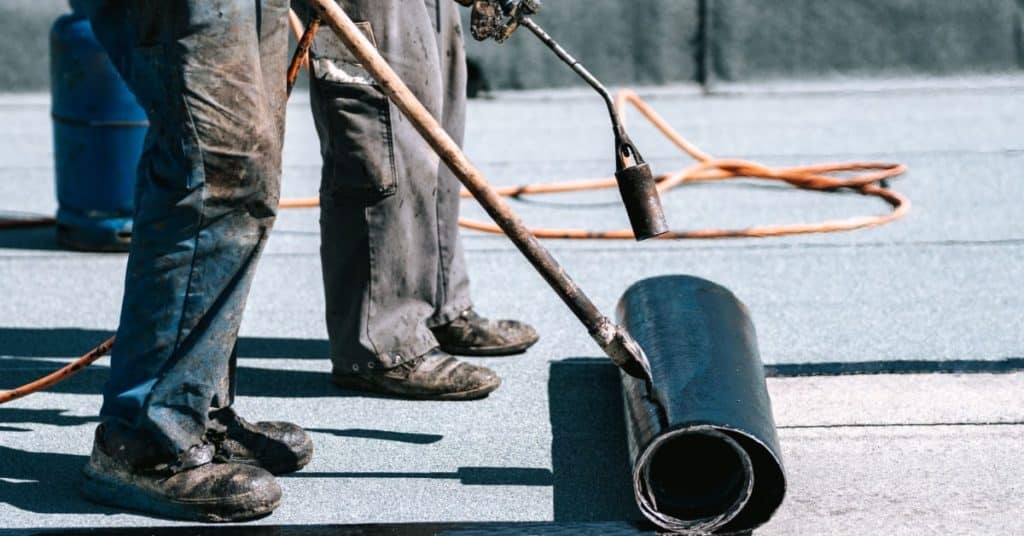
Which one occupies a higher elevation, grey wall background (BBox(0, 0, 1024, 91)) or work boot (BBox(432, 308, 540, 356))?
grey wall background (BBox(0, 0, 1024, 91))

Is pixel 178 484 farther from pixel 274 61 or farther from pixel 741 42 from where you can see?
pixel 741 42

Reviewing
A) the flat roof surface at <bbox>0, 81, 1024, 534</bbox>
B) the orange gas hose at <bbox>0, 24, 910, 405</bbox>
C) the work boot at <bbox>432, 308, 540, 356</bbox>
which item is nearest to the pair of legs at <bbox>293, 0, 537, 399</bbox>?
the flat roof surface at <bbox>0, 81, 1024, 534</bbox>

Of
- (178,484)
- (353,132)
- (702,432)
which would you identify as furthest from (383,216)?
(702,432)

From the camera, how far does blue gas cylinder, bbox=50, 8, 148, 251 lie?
5281 millimetres

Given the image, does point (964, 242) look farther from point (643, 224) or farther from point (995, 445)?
point (643, 224)

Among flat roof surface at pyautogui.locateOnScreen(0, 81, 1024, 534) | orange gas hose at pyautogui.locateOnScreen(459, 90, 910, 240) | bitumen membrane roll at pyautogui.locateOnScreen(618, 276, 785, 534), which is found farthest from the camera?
orange gas hose at pyautogui.locateOnScreen(459, 90, 910, 240)

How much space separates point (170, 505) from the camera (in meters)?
3.04

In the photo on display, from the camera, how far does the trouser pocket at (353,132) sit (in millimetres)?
3621

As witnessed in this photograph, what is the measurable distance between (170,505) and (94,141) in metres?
2.62

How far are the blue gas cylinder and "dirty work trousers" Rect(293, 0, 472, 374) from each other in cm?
172

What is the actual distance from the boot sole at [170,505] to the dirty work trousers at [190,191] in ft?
0.41

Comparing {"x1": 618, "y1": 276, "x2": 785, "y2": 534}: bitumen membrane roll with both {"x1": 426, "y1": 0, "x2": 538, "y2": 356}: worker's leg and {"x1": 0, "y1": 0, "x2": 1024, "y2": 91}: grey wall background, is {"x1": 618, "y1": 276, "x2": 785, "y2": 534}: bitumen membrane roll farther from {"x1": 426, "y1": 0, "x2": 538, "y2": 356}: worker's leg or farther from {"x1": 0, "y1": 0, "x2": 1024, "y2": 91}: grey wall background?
→ {"x1": 0, "y1": 0, "x2": 1024, "y2": 91}: grey wall background

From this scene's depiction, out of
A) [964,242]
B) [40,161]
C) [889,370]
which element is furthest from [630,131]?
[889,370]

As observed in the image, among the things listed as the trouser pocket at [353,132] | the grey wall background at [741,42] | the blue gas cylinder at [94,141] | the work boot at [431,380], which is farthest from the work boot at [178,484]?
the grey wall background at [741,42]
